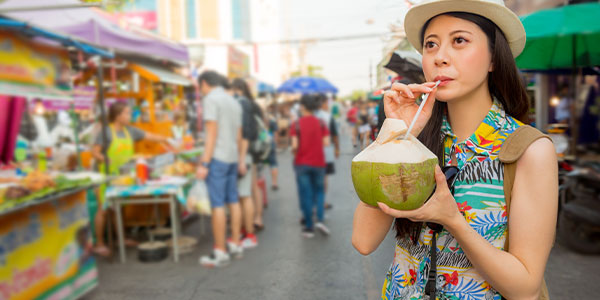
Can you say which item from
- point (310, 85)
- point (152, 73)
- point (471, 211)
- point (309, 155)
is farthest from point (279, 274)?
point (310, 85)

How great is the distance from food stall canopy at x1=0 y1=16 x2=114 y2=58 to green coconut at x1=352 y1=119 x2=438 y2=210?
299 centimetres

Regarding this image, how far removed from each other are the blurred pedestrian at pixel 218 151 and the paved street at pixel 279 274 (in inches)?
15.7

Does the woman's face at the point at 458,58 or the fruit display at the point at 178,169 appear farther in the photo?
the fruit display at the point at 178,169

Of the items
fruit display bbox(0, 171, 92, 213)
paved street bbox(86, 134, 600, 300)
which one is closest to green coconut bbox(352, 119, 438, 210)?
paved street bbox(86, 134, 600, 300)

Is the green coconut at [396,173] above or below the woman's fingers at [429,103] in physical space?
below

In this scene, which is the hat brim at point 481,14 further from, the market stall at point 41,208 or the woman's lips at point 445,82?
the market stall at point 41,208

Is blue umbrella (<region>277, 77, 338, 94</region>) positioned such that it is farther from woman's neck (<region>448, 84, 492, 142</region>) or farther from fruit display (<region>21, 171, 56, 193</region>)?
woman's neck (<region>448, 84, 492, 142</region>)

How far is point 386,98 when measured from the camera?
4.04 feet

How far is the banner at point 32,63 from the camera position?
311 cm

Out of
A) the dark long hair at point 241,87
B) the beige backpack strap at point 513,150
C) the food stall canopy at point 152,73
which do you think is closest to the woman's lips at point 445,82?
the beige backpack strap at point 513,150

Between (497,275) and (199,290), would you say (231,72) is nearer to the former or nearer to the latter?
(199,290)

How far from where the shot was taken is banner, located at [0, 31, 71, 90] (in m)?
3.11

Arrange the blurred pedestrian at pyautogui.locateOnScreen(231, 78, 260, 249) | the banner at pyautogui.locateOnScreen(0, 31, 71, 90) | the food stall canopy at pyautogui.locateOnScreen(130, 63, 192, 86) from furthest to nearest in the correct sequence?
1. the food stall canopy at pyautogui.locateOnScreen(130, 63, 192, 86)
2. the blurred pedestrian at pyautogui.locateOnScreen(231, 78, 260, 249)
3. the banner at pyautogui.locateOnScreen(0, 31, 71, 90)

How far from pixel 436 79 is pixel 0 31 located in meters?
A: 3.21
